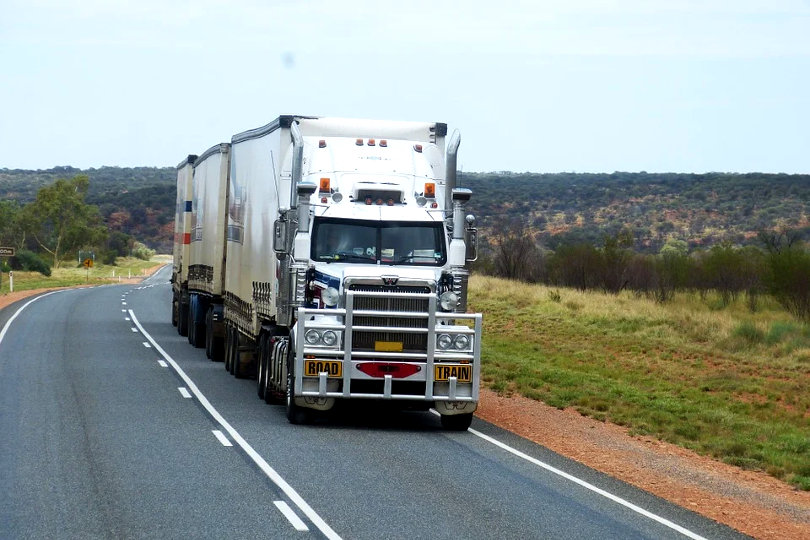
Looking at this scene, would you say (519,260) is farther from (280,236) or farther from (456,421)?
(456,421)

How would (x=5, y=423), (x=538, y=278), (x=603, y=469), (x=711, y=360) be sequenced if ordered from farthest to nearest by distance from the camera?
(x=538, y=278), (x=711, y=360), (x=5, y=423), (x=603, y=469)

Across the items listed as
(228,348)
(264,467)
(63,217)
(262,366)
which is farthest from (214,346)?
(63,217)

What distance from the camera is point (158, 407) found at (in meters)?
17.1

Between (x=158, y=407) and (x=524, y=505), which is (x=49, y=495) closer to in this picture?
(x=524, y=505)

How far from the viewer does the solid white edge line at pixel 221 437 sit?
45.7 feet

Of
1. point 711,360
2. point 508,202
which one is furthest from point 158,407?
point 508,202

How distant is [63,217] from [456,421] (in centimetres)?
10672

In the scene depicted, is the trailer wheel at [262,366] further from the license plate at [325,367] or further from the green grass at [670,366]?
the green grass at [670,366]

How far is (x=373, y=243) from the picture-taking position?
16.5 meters

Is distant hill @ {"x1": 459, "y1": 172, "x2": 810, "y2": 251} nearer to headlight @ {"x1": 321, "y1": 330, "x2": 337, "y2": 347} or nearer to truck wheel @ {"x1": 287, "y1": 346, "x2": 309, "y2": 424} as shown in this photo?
truck wheel @ {"x1": 287, "y1": 346, "x2": 309, "y2": 424}

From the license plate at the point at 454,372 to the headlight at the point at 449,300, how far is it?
99 centimetres

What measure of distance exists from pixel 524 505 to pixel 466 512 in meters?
0.70

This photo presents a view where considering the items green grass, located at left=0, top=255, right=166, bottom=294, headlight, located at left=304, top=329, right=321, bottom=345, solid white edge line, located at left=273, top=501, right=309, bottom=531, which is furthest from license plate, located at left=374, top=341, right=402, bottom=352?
green grass, located at left=0, top=255, right=166, bottom=294

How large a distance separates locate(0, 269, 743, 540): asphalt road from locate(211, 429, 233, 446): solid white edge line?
0.12ft
